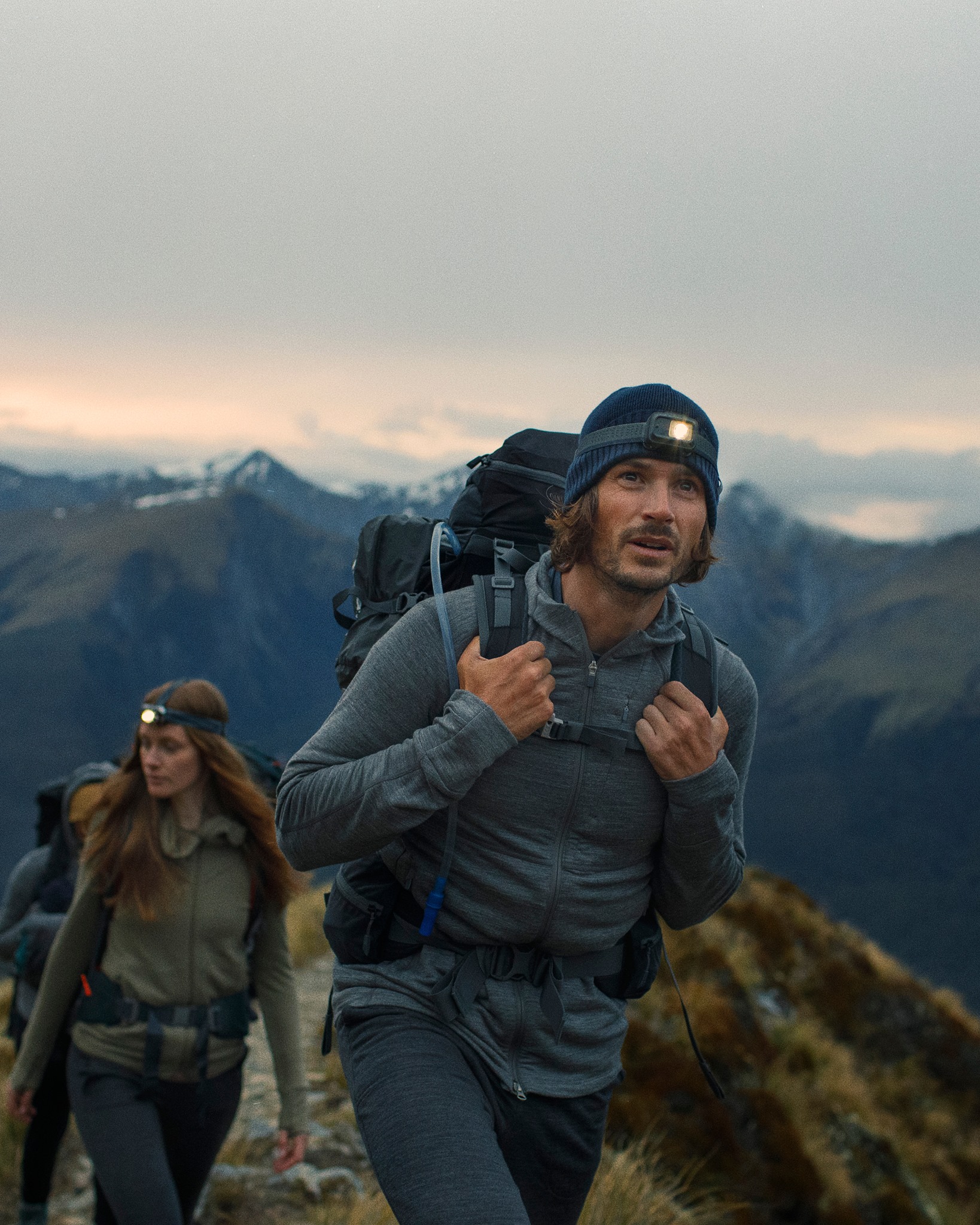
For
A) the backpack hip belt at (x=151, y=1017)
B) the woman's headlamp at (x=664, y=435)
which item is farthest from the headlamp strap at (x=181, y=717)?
the woman's headlamp at (x=664, y=435)

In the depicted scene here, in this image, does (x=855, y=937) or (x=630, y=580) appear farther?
(x=855, y=937)

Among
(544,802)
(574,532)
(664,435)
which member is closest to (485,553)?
(574,532)

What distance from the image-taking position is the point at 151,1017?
154 inches

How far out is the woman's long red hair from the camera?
407 centimetres

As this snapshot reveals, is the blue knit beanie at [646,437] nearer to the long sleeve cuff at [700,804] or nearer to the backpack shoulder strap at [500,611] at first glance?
the backpack shoulder strap at [500,611]

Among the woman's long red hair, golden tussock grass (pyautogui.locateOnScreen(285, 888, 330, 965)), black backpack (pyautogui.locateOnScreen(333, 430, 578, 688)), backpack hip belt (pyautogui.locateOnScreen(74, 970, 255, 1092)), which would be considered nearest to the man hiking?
black backpack (pyautogui.locateOnScreen(333, 430, 578, 688))

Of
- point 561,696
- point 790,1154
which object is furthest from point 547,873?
point 790,1154

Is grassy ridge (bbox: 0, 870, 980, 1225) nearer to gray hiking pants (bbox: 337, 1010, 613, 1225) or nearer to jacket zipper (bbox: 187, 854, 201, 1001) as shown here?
jacket zipper (bbox: 187, 854, 201, 1001)

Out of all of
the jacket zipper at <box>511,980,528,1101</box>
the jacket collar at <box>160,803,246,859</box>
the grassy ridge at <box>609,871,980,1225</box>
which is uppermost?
the jacket zipper at <box>511,980,528,1101</box>

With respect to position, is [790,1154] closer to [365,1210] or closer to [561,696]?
[365,1210]

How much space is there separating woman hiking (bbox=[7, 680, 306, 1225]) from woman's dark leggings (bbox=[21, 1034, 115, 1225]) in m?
0.22

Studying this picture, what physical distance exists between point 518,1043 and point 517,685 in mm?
946

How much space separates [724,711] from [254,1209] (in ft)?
13.8

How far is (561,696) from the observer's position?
266 centimetres
